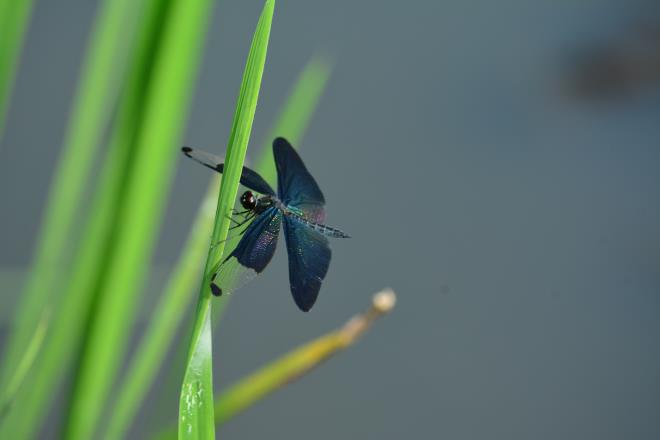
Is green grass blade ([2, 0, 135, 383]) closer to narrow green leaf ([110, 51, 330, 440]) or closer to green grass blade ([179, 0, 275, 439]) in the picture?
narrow green leaf ([110, 51, 330, 440])

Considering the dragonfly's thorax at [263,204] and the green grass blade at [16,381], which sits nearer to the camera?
the green grass blade at [16,381]

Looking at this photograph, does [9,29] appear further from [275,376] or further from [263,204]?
[275,376]

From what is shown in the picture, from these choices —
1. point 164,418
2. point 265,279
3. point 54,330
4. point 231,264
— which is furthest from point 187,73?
point 265,279

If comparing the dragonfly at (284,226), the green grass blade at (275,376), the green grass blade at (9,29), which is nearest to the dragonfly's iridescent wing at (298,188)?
the dragonfly at (284,226)

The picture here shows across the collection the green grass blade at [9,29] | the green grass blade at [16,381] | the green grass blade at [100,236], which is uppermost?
the green grass blade at [9,29]

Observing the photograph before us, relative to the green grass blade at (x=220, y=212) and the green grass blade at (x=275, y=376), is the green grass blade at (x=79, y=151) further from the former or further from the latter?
the green grass blade at (x=220, y=212)

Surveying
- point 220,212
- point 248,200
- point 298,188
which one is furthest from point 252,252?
point 220,212
